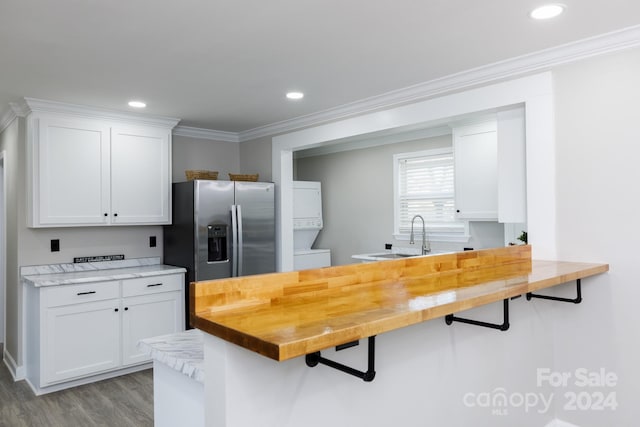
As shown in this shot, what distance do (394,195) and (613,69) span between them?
9.45 feet

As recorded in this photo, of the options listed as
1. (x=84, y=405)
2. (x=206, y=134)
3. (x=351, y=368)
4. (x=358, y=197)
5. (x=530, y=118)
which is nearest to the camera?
(x=351, y=368)

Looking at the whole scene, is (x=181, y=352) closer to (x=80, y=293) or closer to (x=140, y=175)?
(x=80, y=293)

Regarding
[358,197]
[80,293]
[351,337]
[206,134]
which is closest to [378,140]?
[358,197]

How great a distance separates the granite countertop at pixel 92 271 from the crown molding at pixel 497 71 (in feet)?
6.73

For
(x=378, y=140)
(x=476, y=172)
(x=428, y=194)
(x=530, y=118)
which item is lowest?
(x=428, y=194)

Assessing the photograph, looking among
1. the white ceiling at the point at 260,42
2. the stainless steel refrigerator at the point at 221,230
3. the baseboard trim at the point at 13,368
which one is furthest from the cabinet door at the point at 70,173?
the baseboard trim at the point at 13,368

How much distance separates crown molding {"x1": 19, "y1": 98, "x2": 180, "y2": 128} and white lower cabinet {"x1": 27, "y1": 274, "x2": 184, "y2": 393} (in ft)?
4.75

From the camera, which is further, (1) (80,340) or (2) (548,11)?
(1) (80,340)

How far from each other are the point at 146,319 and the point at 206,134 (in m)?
2.08

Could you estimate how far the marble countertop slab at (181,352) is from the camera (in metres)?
1.42

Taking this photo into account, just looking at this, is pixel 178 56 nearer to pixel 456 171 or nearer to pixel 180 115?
pixel 180 115

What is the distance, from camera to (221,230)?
13.6 ft

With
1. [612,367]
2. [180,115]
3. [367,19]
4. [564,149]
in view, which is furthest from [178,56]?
[612,367]

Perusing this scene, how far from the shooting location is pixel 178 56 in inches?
105
